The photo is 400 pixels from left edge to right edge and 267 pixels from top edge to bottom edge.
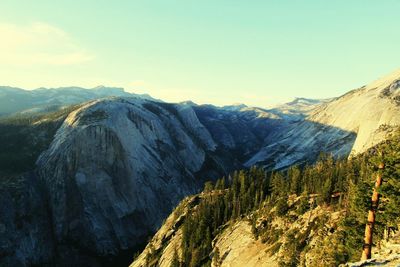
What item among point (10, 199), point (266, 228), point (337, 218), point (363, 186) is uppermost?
point (363, 186)

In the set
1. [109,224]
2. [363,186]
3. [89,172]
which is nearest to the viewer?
[363,186]

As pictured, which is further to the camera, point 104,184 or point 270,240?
point 104,184

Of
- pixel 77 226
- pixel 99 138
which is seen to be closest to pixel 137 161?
pixel 99 138

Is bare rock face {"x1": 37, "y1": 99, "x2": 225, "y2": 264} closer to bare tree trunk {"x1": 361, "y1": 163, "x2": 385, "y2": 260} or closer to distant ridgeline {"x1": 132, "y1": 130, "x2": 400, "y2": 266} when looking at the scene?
distant ridgeline {"x1": 132, "y1": 130, "x2": 400, "y2": 266}

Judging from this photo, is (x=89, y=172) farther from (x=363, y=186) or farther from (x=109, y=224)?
(x=363, y=186)

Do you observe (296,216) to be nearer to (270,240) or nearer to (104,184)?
(270,240)

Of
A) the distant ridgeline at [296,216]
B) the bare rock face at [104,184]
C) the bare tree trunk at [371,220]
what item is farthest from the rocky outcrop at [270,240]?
the bare rock face at [104,184]

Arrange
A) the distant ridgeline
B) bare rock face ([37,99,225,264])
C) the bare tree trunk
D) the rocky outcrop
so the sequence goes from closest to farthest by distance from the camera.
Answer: the bare tree trunk → the distant ridgeline → the rocky outcrop → bare rock face ([37,99,225,264])

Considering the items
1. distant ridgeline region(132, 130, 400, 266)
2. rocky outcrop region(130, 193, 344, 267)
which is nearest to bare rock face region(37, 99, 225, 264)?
distant ridgeline region(132, 130, 400, 266)

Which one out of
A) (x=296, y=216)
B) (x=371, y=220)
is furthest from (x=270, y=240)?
(x=371, y=220)
